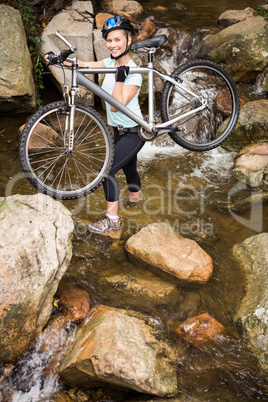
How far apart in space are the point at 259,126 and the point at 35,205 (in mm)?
Answer: 4036

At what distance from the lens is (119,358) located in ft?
8.16

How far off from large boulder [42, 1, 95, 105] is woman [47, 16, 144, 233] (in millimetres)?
2867

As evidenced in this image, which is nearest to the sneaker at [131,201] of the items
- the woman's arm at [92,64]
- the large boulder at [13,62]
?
the woman's arm at [92,64]

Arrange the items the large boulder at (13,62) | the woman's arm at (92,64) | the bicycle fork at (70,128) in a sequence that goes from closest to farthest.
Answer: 1. the bicycle fork at (70,128)
2. the woman's arm at (92,64)
3. the large boulder at (13,62)

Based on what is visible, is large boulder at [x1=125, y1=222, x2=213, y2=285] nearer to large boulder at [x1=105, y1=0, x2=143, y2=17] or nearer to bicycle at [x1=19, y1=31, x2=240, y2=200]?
bicycle at [x1=19, y1=31, x2=240, y2=200]

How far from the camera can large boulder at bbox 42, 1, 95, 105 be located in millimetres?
6133

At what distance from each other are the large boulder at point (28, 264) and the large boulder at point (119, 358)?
41cm

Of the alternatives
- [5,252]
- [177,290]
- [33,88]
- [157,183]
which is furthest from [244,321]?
[33,88]

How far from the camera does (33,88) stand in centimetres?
568

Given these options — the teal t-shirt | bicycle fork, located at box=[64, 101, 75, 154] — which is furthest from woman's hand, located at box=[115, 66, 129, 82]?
bicycle fork, located at box=[64, 101, 75, 154]

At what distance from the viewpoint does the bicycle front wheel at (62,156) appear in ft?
9.89

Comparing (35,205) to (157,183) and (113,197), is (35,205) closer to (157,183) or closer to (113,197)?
(113,197)

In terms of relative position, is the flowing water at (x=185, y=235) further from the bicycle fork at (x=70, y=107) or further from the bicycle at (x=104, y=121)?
the bicycle fork at (x=70, y=107)

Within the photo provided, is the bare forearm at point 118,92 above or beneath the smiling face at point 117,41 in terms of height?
beneath
